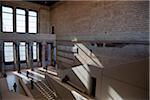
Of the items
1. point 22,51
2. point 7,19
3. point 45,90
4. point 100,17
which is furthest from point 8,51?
point 100,17

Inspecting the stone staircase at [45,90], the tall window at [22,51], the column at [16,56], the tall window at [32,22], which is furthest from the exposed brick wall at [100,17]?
the stone staircase at [45,90]

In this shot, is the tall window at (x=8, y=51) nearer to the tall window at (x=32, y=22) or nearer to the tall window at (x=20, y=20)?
the tall window at (x=20, y=20)

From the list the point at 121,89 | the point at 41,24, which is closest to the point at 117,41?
the point at 121,89

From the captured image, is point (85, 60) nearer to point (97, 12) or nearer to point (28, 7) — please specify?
point (97, 12)

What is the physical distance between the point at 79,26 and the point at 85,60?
3.16 m

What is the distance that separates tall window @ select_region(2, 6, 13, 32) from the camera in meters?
10.7

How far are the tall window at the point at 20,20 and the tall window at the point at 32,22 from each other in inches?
19.7

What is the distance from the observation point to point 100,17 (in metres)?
7.94

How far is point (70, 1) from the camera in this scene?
10.5m

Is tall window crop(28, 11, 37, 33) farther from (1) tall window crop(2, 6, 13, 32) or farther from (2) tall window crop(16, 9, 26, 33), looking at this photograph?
(1) tall window crop(2, 6, 13, 32)

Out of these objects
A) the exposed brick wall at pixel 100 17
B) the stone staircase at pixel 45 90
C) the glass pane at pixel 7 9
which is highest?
the glass pane at pixel 7 9

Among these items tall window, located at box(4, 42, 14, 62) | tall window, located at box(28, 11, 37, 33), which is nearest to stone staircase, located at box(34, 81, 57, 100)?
tall window, located at box(4, 42, 14, 62)

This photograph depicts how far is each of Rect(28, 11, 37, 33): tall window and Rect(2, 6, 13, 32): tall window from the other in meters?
1.49

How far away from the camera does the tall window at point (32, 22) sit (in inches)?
478
